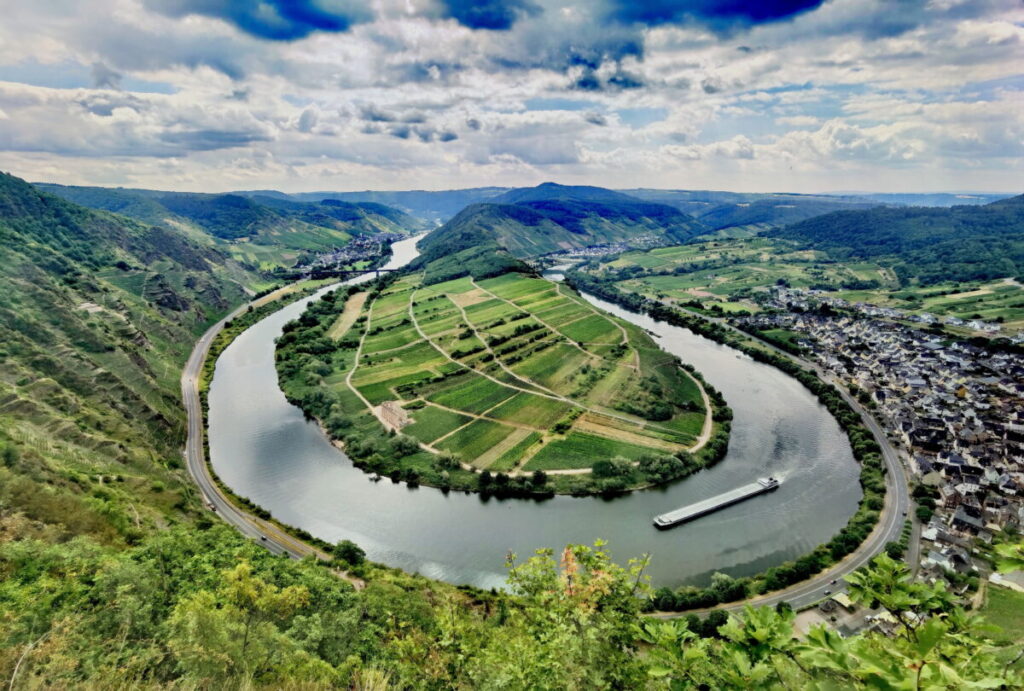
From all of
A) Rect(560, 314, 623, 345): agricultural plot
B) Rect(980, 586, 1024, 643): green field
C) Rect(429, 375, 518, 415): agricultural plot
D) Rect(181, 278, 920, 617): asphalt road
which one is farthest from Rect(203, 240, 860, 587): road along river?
Rect(560, 314, 623, 345): agricultural plot

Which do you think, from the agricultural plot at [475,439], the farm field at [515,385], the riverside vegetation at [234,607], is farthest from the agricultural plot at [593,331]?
the riverside vegetation at [234,607]

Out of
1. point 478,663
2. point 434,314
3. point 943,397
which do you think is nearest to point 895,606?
point 478,663

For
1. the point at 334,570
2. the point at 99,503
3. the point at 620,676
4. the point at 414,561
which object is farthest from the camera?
the point at 414,561

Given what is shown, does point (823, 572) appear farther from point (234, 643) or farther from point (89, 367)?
point (89, 367)

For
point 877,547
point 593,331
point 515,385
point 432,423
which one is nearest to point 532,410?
point 515,385

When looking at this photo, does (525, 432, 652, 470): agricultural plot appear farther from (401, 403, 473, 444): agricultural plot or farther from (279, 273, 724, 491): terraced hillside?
(401, 403, 473, 444): agricultural plot

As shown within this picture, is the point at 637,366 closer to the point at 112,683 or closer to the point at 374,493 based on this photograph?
the point at 374,493
